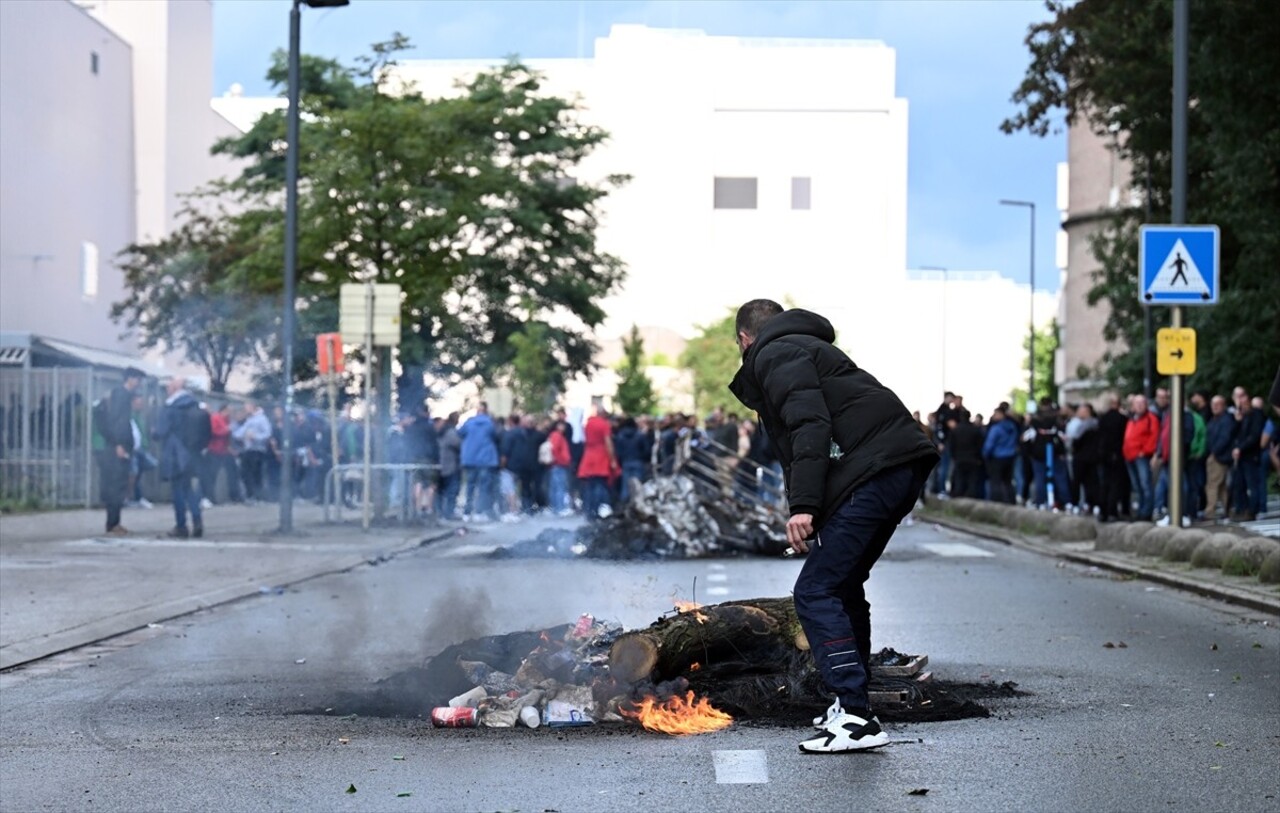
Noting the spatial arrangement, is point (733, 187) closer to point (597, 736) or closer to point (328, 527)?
point (328, 527)

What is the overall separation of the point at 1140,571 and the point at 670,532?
252 inches

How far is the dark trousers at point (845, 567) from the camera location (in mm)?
7293

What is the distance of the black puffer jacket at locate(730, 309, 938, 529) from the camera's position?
283 inches

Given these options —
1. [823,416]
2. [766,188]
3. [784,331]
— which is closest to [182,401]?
[784,331]

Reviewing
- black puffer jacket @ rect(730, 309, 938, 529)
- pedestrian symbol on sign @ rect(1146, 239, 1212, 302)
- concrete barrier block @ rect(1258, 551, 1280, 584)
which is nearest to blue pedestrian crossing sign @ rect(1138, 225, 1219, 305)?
pedestrian symbol on sign @ rect(1146, 239, 1212, 302)

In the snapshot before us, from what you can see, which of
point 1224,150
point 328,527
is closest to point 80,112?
point 328,527

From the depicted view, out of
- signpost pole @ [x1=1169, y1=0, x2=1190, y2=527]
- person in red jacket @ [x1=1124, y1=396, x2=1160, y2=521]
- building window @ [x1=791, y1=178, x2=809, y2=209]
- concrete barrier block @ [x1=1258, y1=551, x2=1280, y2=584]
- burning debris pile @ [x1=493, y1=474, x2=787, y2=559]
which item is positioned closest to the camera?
concrete barrier block @ [x1=1258, y1=551, x2=1280, y2=584]

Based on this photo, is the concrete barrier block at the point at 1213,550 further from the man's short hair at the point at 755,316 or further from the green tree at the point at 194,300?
the green tree at the point at 194,300

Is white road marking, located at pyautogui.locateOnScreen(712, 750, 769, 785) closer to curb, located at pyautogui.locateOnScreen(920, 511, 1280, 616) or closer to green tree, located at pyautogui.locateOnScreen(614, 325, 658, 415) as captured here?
curb, located at pyautogui.locateOnScreen(920, 511, 1280, 616)

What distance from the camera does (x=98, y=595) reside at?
1527 cm

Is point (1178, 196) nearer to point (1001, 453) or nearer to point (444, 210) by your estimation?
point (1001, 453)

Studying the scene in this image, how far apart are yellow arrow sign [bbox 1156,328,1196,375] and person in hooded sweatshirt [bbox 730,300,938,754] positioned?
44.2 ft

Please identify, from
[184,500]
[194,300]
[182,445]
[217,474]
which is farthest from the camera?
[194,300]

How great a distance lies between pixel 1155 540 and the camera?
19.7m
